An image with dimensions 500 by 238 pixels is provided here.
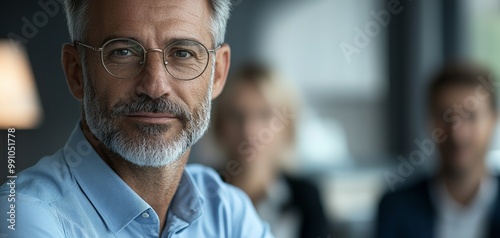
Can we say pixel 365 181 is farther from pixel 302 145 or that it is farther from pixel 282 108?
pixel 282 108

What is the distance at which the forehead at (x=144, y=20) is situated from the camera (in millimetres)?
772

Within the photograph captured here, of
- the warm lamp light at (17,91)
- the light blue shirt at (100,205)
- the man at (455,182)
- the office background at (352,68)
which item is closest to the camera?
the light blue shirt at (100,205)

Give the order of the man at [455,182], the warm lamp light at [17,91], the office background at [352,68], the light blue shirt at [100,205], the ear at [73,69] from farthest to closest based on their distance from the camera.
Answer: the office background at [352,68], the warm lamp light at [17,91], the man at [455,182], the ear at [73,69], the light blue shirt at [100,205]

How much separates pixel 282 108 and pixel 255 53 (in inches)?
45.4

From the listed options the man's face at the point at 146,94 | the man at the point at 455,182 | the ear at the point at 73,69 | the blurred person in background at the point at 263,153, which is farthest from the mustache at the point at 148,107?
the man at the point at 455,182

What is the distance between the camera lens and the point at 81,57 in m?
0.82

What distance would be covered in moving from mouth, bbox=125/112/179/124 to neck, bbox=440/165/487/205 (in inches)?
39.3

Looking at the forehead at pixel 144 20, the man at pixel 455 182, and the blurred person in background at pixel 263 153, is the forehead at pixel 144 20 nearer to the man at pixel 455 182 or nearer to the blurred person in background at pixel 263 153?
the blurred person in background at pixel 263 153

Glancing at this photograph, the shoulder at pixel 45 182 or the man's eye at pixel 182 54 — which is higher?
the man's eye at pixel 182 54

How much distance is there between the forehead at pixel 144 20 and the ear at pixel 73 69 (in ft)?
0.17

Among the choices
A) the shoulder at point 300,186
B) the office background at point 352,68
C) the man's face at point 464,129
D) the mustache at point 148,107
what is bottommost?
the office background at point 352,68

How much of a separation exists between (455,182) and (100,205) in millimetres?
1035

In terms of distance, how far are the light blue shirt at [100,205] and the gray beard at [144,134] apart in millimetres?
43

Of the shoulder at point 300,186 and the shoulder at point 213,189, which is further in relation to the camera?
the shoulder at point 300,186
